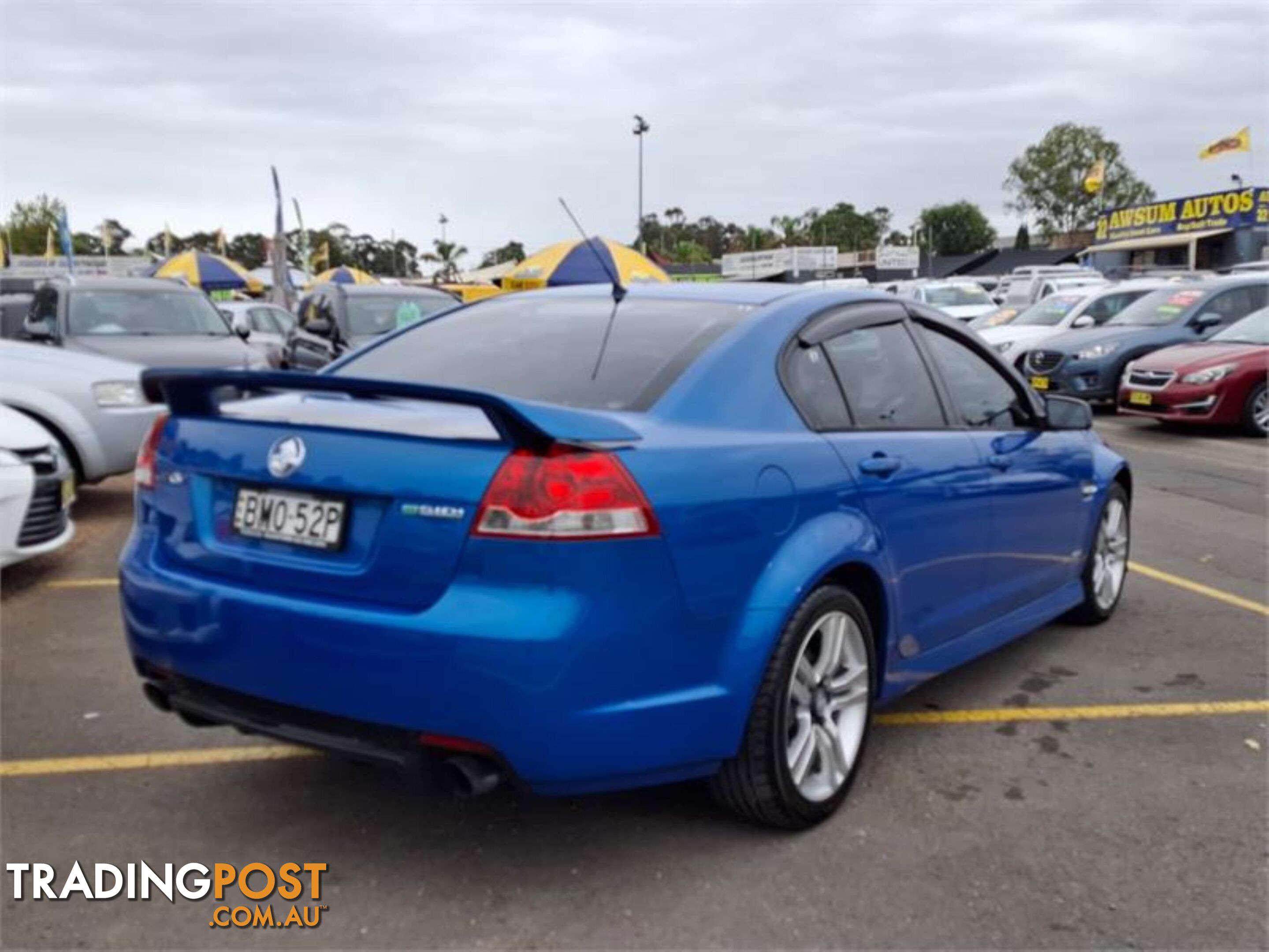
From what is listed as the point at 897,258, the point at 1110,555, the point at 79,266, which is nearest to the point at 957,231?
the point at 897,258

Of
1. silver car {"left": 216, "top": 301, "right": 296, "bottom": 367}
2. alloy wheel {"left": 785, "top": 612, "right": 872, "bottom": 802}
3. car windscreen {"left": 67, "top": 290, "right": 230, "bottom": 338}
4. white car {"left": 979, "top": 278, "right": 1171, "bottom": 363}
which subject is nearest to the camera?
alloy wheel {"left": 785, "top": 612, "right": 872, "bottom": 802}

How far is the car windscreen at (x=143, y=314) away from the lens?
10758mm

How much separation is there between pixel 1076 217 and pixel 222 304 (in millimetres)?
79331

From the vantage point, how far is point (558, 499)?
268 centimetres

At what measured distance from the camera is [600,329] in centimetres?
370

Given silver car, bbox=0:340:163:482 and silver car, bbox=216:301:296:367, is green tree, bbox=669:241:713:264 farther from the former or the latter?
silver car, bbox=0:340:163:482

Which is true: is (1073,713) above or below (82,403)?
below

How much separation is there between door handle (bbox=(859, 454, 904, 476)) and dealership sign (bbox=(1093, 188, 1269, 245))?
1866 inches

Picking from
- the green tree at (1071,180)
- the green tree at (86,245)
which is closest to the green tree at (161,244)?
the green tree at (86,245)

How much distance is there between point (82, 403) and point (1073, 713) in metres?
6.24

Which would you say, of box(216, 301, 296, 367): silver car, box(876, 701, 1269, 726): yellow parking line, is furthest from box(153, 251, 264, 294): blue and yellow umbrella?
box(876, 701, 1269, 726): yellow parking line

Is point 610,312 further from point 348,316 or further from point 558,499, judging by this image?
point 348,316

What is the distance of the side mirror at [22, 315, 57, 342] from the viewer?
1051 centimetres

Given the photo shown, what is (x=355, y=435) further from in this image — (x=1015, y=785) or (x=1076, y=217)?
(x=1076, y=217)
